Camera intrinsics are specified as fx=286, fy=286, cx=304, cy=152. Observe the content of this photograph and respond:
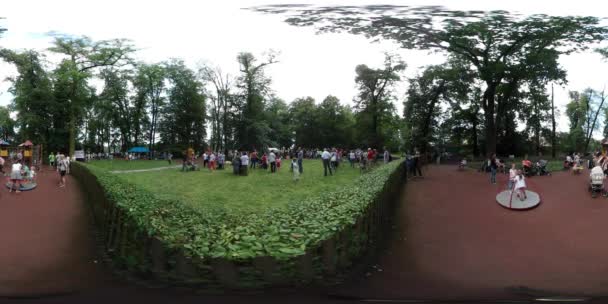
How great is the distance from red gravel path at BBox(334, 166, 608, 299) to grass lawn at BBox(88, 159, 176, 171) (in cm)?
113

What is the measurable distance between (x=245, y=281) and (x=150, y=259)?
46cm

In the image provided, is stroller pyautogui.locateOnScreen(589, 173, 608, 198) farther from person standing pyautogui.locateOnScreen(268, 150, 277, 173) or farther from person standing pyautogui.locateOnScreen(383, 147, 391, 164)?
person standing pyautogui.locateOnScreen(268, 150, 277, 173)

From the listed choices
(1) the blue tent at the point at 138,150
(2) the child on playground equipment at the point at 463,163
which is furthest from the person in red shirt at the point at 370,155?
(1) the blue tent at the point at 138,150

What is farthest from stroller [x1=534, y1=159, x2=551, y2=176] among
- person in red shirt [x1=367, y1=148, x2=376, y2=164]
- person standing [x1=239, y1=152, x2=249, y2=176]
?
person standing [x1=239, y1=152, x2=249, y2=176]

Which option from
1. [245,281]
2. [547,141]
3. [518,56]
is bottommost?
[245,281]

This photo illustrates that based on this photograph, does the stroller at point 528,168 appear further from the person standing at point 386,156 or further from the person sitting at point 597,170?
the person standing at point 386,156

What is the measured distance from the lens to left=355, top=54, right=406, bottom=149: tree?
1.65m

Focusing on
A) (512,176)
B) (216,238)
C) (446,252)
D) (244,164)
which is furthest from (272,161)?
(512,176)

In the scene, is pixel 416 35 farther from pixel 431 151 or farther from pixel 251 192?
pixel 251 192

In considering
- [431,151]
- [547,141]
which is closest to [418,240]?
[431,151]

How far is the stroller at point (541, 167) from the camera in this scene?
158 cm

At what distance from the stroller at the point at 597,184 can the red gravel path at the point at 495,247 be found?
0.13ft

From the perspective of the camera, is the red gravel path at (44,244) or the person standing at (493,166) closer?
the red gravel path at (44,244)

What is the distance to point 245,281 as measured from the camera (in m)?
1.22
